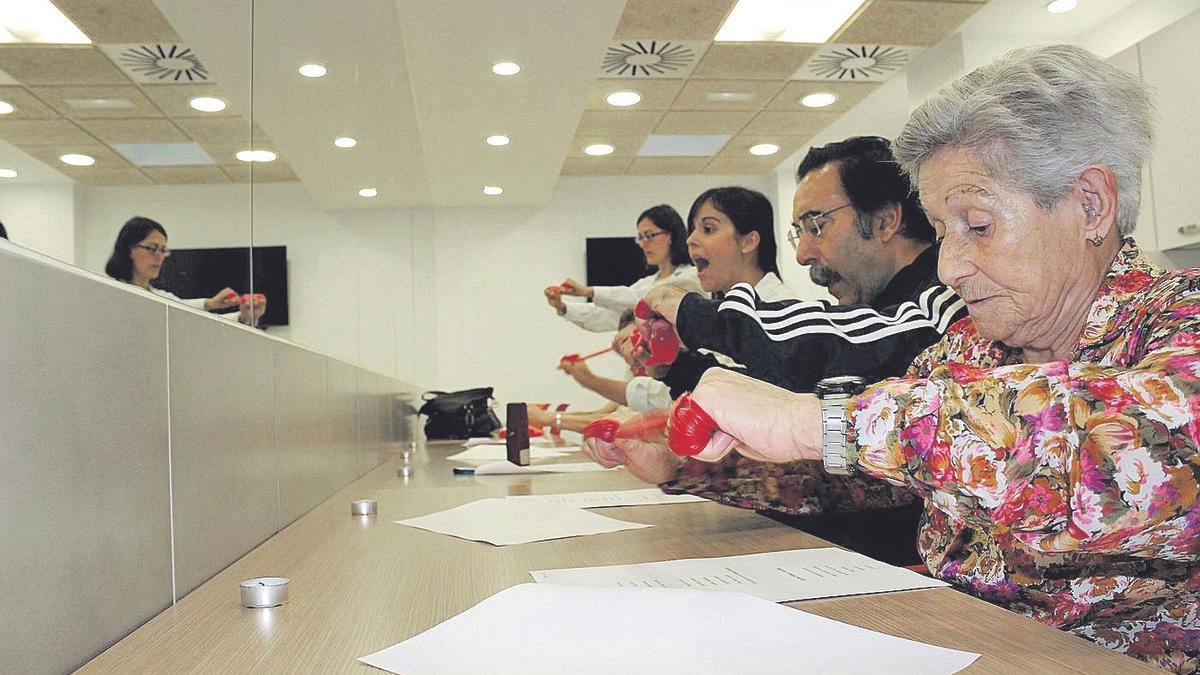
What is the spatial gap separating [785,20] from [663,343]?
102 inches

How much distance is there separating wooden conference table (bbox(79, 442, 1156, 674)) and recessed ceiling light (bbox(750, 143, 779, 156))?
5080mm

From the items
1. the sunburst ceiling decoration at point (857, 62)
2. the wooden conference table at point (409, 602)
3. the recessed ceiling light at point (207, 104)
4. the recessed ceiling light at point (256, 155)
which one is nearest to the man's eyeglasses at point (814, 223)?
the wooden conference table at point (409, 602)

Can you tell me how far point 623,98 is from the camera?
5.05m

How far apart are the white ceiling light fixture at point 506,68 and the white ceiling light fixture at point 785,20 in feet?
2.97

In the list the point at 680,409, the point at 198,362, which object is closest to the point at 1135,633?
the point at 680,409

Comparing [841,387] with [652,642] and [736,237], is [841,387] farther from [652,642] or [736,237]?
[736,237]

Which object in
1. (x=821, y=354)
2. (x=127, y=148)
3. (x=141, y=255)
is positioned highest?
(x=127, y=148)

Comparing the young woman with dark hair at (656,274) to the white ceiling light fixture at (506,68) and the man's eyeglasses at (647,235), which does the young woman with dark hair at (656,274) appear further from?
the white ceiling light fixture at (506,68)

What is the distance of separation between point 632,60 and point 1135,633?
3.87m

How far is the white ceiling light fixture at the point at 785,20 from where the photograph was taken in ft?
12.9

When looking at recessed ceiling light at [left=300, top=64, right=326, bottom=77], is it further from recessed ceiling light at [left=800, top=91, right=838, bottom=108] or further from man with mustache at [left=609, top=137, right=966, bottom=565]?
recessed ceiling light at [left=800, top=91, right=838, bottom=108]

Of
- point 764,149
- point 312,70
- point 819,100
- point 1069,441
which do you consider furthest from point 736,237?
point 764,149

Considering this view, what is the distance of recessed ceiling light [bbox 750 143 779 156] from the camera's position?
6133 mm

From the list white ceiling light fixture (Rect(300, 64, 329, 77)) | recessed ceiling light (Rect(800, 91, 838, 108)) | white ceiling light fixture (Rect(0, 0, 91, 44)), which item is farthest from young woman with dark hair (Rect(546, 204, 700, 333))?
white ceiling light fixture (Rect(0, 0, 91, 44))
